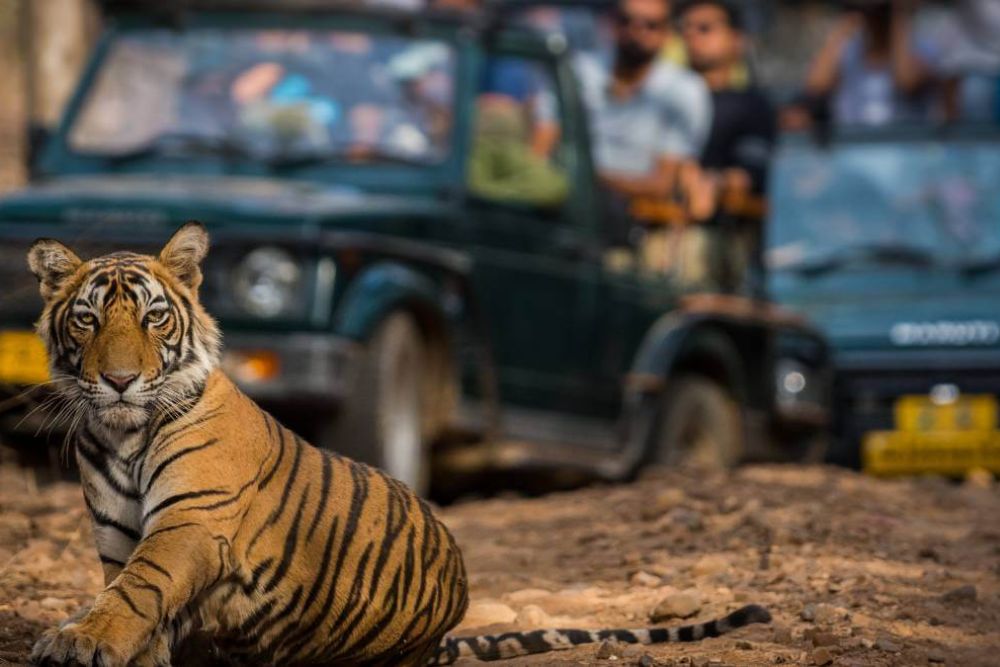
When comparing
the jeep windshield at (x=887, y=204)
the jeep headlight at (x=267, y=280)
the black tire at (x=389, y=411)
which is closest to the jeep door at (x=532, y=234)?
the black tire at (x=389, y=411)

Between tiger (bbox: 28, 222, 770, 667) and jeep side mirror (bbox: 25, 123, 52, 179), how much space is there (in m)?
4.64

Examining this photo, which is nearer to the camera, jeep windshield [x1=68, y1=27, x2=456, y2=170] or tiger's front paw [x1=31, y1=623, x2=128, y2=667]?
tiger's front paw [x1=31, y1=623, x2=128, y2=667]

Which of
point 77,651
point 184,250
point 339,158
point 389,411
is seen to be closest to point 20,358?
point 389,411

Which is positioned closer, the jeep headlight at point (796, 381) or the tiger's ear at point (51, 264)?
the tiger's ear at point (51, 264)

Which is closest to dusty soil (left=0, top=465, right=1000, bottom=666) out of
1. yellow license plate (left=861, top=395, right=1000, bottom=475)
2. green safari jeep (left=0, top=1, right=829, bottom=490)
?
green safari jeep (left=0, top=1, right=829, bottom=490)

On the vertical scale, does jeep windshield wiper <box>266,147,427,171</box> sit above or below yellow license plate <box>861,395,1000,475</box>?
above

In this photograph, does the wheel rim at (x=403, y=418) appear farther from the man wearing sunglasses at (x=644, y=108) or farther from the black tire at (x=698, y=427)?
the man wearing sunglasses at (x=644, y=108)

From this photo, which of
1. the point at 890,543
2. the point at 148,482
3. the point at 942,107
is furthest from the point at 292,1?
the point at 942,107

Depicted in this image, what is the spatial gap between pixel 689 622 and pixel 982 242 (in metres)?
7.59

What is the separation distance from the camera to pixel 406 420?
8.73 meters

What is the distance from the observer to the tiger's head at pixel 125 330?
4.98 m

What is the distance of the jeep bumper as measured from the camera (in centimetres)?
811

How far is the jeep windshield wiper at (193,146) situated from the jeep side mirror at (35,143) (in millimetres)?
583

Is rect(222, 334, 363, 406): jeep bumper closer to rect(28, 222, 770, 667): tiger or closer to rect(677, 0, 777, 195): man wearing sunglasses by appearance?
rect(28, 222, 770, 667): tiger
